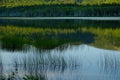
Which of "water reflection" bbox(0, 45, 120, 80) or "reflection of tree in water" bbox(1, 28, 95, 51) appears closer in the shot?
"water reflection" bbox(0, 45, 120, 80)

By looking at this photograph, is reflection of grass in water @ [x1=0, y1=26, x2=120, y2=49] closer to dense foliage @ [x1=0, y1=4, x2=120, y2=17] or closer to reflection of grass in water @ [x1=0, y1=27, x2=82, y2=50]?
reflection of grass in water @ [x1=0, y1=27, x2=82, y2=50]

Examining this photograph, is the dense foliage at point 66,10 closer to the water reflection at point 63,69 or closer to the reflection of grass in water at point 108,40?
the reflection of grass in water at point 108,40

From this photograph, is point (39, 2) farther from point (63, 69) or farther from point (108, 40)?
point (63, 69)

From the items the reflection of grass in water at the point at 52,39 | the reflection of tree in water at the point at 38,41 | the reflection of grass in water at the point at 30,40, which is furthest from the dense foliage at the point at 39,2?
the reflection of tree in water at the point at 38,41

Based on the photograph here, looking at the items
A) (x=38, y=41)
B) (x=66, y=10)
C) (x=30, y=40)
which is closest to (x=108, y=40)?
(x=30, y=40)

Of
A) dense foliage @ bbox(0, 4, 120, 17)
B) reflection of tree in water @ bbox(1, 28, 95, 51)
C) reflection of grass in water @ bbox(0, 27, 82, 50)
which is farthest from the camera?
dense foliage @ bbox(0, 4, 120, 17)

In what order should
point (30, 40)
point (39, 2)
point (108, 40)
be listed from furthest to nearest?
point (39, 2) < point (108, 40) < point (30, 40)

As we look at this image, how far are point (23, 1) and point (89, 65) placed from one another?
142m

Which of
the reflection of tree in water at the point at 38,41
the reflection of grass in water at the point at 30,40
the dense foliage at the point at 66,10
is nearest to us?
the reflection of tree in water at the point at 38,41

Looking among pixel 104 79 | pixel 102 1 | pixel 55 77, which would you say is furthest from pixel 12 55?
pixel 102 1

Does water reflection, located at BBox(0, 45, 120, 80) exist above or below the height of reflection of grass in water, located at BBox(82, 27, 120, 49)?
above

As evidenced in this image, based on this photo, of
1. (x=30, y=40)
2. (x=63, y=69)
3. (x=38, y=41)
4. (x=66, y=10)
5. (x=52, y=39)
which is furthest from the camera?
(x=66, y=10)

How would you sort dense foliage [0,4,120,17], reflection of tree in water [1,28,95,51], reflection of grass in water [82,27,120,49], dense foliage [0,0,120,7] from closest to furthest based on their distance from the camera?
reflection of tree in water [1,28,95,51]
reflection of grass in water [82,27,120,49]
dense foliage [0,4,120,17]
dense foliage [0,0,120,7]

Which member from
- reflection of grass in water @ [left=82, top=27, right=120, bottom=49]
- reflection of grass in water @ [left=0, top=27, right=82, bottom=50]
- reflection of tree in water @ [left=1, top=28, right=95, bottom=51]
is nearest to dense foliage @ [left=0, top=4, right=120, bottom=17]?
reflection of grass in water @ [left=82, top=27, right=120, bottom=49]
